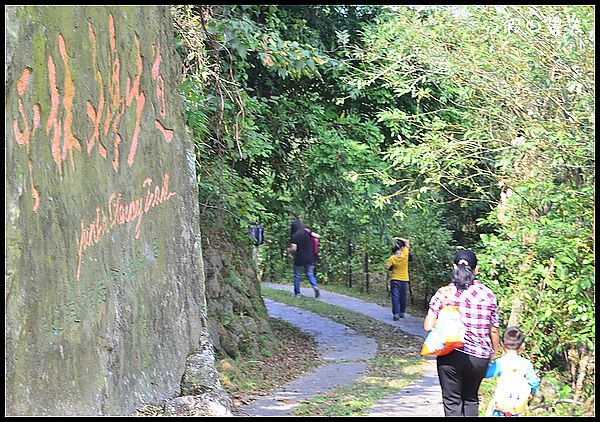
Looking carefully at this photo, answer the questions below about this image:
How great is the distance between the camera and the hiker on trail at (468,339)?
20.7 feet

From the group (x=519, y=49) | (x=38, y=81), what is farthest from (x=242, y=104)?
(x=38, y=81)

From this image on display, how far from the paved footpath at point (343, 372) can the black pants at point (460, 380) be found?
1948mm

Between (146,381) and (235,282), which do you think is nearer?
(146,381)

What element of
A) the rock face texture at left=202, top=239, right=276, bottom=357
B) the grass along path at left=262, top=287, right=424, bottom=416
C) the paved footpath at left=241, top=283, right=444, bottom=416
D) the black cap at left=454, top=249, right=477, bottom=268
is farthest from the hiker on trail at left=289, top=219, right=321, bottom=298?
the black cap at left=454, top=249, right=477, bottom=268

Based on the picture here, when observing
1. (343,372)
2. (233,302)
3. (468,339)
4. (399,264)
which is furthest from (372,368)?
(468,339)

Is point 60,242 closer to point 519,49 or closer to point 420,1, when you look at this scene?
point 519,49

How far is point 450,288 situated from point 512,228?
10.6 ft

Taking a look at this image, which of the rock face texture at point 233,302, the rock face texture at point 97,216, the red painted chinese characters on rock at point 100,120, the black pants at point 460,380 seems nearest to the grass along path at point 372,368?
the rock face texture at point 233,302

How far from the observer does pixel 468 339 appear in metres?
6.31

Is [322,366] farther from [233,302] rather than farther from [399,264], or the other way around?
[399,264]

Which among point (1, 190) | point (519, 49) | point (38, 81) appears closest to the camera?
point (1, 190)

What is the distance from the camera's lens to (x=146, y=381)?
5.79 metres

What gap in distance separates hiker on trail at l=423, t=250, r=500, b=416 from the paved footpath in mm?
2005

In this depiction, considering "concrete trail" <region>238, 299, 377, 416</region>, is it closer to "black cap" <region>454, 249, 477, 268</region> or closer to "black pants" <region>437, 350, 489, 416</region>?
"black pants" <region>437, 350, 489, 416</region>
